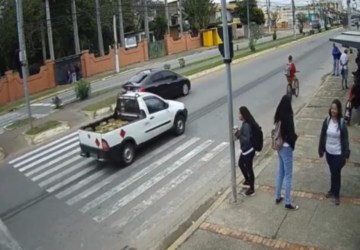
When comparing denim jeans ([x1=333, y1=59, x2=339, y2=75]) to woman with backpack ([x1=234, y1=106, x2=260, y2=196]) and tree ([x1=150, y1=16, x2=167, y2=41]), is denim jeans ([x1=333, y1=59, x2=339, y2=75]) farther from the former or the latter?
tree ([x1=150, y1=16, x2=167, y2=41])

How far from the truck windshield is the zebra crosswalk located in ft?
3.95

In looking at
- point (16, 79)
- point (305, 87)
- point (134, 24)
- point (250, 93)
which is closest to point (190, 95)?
point (250, 93)

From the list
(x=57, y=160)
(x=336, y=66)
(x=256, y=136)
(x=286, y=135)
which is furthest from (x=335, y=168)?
(x=336, y=66)

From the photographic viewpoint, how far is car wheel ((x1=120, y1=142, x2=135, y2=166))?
39.9 feet

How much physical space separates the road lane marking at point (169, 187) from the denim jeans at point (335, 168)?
3.54m

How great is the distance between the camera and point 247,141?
8.53 m

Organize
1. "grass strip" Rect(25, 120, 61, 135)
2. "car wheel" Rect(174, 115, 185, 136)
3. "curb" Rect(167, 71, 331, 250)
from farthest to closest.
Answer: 1. "grass strip" Rect(25, 120, 61, 135)
2. "car wheel" Rect(174, 115, 185, 136)
3. "curb" Rect(167, 71, 331, 250)

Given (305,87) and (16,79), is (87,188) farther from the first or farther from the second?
(16,79)

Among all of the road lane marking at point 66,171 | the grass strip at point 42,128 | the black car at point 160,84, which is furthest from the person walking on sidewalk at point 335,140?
the black car at point 160,84

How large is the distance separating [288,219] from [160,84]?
530 inches

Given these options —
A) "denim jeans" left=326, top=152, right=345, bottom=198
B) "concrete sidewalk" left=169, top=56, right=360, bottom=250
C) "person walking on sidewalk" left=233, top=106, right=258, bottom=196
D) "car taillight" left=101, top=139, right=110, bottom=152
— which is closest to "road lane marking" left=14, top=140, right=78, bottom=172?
"car taillight" left=101, top=139, right=110, bottom=152

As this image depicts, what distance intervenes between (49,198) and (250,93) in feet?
38.9

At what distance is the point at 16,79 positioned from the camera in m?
35.8

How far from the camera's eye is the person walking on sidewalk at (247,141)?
27.6 feet
